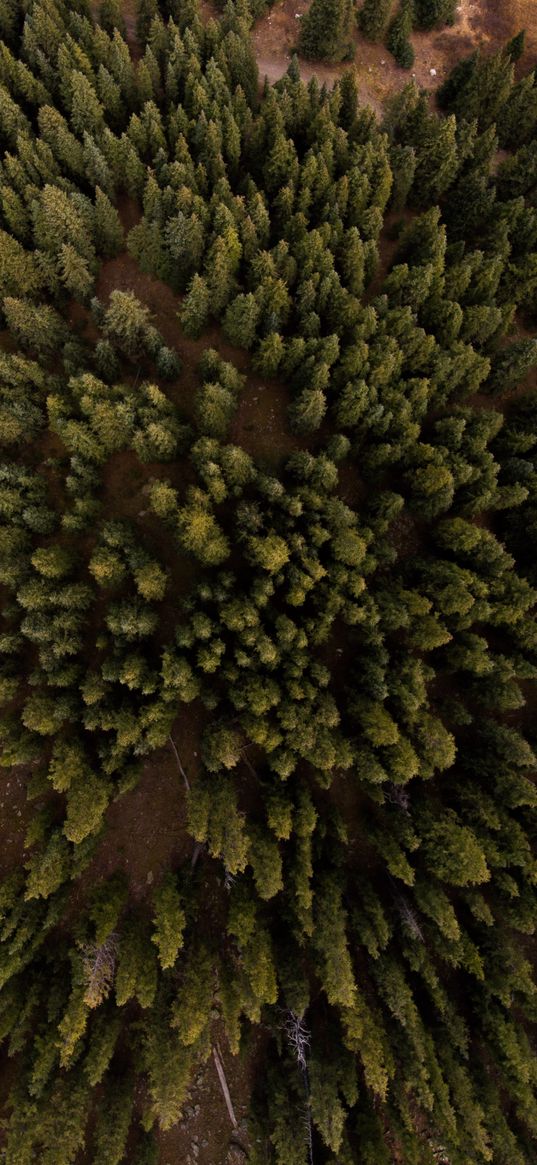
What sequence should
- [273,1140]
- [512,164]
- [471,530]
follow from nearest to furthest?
[273,1140] < [471,530] < [512,164]

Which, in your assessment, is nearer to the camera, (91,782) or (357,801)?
(91,782)

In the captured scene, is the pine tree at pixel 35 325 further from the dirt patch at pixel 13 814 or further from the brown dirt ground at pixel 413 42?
the brown dirt ground at pixel 413 42

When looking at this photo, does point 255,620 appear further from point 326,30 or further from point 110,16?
point 326,30

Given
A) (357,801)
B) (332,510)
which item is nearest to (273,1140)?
(357,801)

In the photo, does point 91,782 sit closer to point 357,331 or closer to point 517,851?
point 517,851

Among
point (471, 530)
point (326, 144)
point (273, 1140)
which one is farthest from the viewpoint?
point (326, 144)

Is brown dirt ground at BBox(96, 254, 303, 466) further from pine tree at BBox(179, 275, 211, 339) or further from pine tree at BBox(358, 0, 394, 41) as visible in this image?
pine tree at BBox(358, 0, 394, 41)

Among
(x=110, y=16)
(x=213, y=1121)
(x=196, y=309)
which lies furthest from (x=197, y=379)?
(x=213, y=1121)
